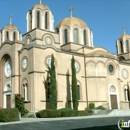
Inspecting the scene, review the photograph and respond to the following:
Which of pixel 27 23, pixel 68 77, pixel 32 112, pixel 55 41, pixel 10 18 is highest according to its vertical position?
pixel 10 18

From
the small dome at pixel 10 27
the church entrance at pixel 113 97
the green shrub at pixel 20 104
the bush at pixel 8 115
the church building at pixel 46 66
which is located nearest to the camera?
the bush at pixel 8 115

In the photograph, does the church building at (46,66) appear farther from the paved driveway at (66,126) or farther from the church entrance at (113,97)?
the paved driveway at (66,126)

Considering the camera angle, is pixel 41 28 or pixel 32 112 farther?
pixel 41 28

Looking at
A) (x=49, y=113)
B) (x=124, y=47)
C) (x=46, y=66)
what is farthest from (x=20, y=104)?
(x=124, y=47)

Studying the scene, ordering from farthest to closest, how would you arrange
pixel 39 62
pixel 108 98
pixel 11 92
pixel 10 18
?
pixel 10 18, pixel 108 98, pixel 11 92, pixel 39 62

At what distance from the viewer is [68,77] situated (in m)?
33.0

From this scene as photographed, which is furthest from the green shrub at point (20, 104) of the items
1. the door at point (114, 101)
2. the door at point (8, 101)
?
the door at point (114, 101)

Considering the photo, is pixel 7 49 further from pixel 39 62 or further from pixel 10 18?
pixel 10 18

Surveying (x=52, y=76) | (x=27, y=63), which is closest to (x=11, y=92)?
(x=27, y=63)

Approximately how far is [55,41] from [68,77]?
6.43 meters

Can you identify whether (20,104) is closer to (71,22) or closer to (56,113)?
(56,113)

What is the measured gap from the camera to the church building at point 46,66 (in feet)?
97.7

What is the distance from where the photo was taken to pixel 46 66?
30734mm

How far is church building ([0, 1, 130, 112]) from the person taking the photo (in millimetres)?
29781
